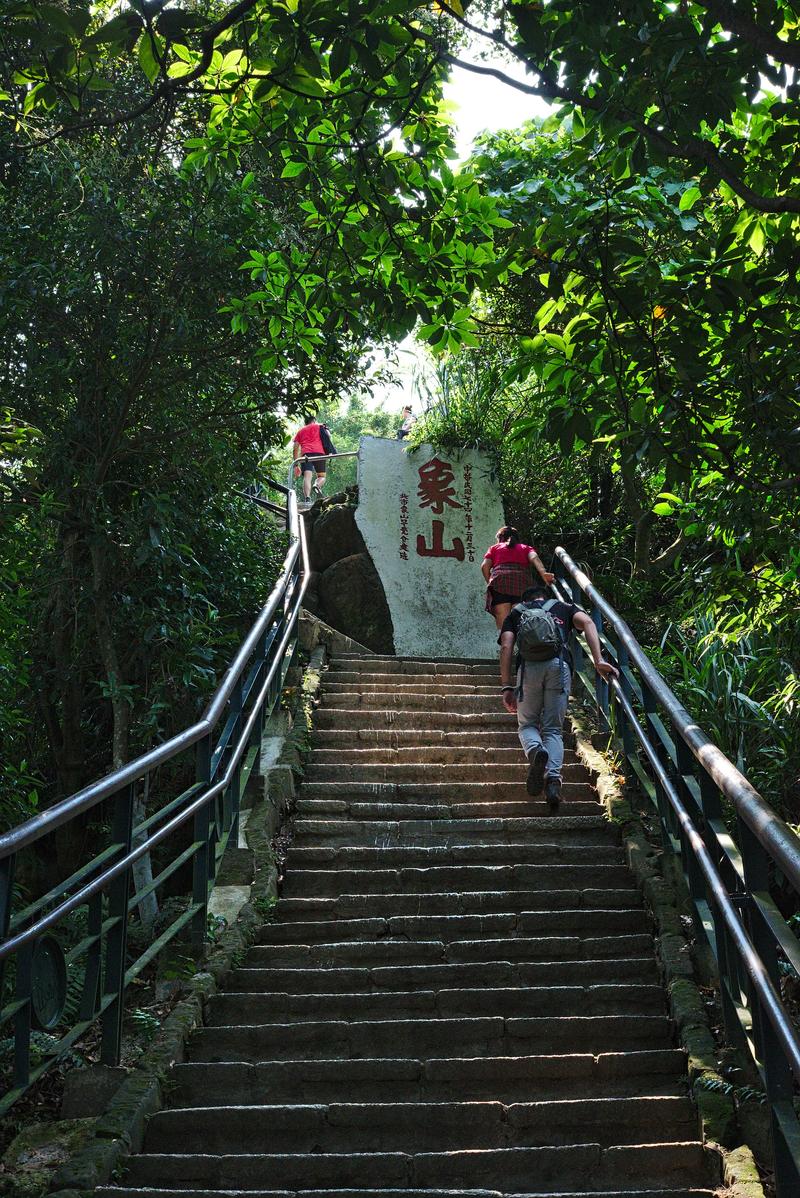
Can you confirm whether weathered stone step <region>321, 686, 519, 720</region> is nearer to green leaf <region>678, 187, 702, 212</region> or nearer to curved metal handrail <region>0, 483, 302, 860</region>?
curved metal handrail <region>0, 483, 302, 860</region>

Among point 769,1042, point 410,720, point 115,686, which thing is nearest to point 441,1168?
point 769,1042

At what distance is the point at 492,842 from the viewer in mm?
5934

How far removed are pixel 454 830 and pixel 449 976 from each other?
1647mm

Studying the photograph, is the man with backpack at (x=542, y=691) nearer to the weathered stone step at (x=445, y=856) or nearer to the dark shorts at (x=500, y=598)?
the weathered stone step at (x=445, y=856)

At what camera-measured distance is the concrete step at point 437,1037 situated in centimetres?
392

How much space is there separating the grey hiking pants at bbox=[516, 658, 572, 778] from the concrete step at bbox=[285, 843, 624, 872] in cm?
70

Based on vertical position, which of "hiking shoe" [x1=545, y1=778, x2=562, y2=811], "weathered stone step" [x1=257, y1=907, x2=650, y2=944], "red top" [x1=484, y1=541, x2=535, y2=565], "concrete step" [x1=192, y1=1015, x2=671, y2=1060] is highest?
"red top" [x1=484, y1=541, x2=535, y2=565]

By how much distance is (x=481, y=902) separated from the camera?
16.7ft

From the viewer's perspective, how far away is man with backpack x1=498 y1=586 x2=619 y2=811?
242 inches

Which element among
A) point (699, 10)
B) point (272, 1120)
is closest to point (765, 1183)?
point (272, 1120)

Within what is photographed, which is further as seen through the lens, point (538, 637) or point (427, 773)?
point (427, 773)

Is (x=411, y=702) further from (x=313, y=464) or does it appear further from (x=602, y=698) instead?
(x=313, y=464)

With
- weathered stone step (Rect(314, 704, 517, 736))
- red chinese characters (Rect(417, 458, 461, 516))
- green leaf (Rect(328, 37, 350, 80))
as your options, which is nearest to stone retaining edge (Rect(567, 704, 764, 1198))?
weathered stone step (Rect(314, 704, 517, 736))

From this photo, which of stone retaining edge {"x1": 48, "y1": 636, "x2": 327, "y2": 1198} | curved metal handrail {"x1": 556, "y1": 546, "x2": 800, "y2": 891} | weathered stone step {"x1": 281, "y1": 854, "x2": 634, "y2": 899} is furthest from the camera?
weathered stone step {"x1": 281, "y1": 854, "x2": 634, "y2": 899}
